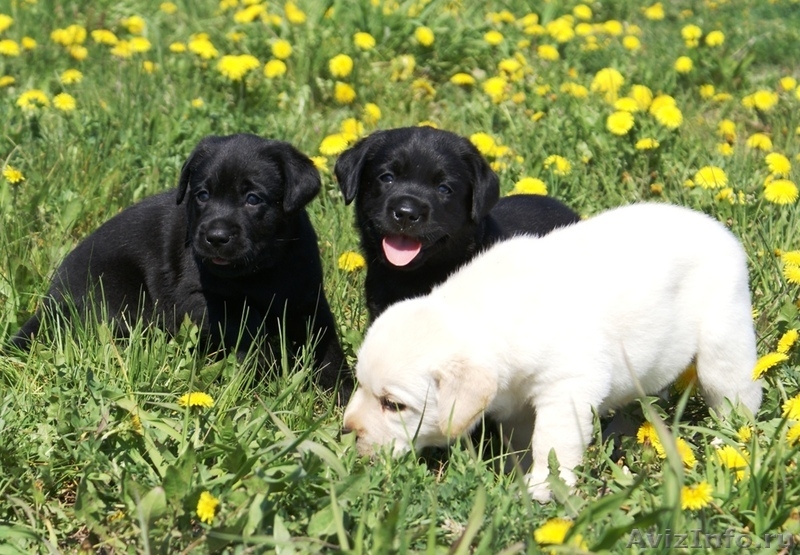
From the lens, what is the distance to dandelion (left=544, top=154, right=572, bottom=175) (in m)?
5.33

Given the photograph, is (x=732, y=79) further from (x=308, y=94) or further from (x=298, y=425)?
(x=298, y=425)

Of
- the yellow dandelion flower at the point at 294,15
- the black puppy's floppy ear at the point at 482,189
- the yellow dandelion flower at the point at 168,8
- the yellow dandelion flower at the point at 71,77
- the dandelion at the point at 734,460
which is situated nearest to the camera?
the dandelion at the point at 734,460

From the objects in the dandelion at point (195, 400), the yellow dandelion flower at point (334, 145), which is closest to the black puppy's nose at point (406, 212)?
the dandelion at point (195, 400)

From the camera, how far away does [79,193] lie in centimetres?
516

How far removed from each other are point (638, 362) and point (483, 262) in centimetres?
62

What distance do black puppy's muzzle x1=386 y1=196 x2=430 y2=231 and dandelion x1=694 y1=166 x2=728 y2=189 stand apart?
165cm

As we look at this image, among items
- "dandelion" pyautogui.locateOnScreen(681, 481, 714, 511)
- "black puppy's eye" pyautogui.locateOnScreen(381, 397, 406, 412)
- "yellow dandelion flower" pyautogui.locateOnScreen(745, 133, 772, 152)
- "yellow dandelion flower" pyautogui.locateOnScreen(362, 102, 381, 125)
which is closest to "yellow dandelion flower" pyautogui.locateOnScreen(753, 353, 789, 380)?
"dandelion" pyautogui.locateOnScreen(681, 481, 714, 511)

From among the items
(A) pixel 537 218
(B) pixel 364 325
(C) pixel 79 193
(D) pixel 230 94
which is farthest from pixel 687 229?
(D) pixel 230 94

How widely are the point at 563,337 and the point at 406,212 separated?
99 cm

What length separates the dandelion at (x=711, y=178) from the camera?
4973 mm

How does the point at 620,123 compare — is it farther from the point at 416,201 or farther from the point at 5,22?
the point at 5,22

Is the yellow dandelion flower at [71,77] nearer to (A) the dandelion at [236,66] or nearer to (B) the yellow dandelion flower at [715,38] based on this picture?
(A) the dandelion at [236,66]

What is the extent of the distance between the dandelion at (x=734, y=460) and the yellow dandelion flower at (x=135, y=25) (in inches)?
219

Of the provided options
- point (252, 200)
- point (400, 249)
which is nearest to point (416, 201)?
point (400, 249)
